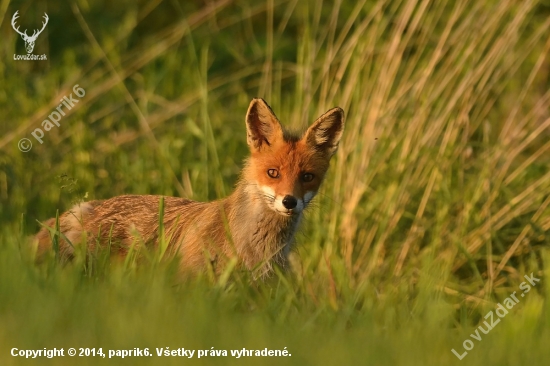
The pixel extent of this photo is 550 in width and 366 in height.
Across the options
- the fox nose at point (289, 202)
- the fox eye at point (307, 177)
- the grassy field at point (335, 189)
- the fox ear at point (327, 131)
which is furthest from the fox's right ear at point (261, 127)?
the grassy field at point (335, 189)

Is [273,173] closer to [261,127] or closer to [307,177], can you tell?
[307,177]

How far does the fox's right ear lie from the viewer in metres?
5.58

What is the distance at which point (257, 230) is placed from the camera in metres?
5.55

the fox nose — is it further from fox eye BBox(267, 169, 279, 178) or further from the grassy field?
the grassy field

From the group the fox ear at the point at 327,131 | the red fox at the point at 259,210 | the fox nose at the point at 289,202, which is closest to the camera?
the fox nose at the point at 289,202

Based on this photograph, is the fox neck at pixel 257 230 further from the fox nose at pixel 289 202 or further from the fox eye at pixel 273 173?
the fox nose at pixel 289 202

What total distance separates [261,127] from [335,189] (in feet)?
4.79

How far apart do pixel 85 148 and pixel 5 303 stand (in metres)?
3.90

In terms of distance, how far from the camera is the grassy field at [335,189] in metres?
3.79

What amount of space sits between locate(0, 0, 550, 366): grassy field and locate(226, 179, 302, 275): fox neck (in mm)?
197

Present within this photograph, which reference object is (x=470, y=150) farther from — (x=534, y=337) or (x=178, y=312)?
(x=178, y=312)

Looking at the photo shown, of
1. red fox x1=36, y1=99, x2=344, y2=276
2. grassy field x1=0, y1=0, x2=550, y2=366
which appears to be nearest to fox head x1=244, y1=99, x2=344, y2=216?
red fox x1=36, y1=99, x2=344, y2=276

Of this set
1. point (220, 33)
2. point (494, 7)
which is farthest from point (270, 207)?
point (220, 33)

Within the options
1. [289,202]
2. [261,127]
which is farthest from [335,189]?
[289,202]
